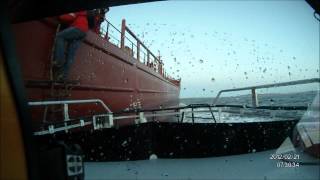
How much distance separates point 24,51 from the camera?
4227 mm

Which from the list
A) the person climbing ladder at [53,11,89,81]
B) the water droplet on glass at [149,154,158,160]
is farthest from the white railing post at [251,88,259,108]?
the person climbing ladder at [53,11,89,81]

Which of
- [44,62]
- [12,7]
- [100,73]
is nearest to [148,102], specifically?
[100,73]

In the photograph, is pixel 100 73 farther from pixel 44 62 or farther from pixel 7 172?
pixel 7 172

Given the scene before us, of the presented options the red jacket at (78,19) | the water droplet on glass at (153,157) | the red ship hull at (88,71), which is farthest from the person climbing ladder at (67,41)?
the water droplet on glass at (153,157)

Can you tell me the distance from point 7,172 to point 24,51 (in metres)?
3.29

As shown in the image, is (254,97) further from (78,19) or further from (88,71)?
(78,19)

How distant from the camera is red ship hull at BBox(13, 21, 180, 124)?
4.27 meters

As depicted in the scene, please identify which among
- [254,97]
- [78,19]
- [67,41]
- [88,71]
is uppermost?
[78,19]

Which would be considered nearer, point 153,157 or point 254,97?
point 153,157

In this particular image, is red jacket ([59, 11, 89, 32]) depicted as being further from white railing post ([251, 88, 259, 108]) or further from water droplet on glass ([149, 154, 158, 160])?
white railing post ([251, 88, 259, 108])

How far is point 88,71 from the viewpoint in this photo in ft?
19.8

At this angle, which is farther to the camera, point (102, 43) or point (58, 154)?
point (102, 43)

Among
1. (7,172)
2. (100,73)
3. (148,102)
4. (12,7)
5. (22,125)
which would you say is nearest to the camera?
(7,172)

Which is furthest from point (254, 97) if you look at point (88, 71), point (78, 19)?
point (78, 19)
